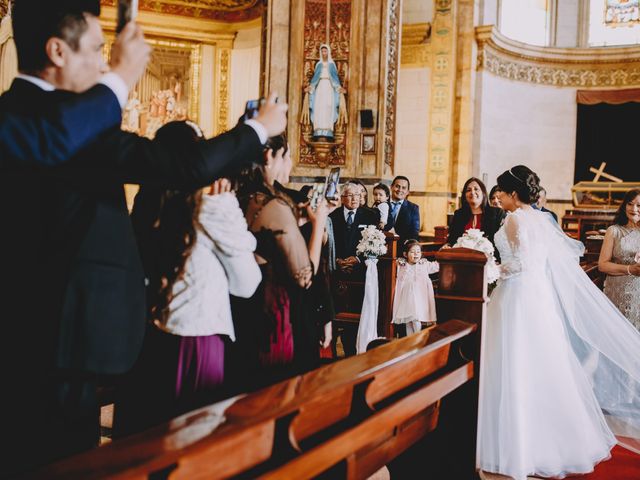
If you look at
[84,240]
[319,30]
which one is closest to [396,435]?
[84,240]

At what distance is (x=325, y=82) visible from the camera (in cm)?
966

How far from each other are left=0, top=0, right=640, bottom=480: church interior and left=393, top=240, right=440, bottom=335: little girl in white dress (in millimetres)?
184

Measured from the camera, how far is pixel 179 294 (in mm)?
1956

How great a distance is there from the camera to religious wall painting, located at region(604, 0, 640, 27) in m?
15.5

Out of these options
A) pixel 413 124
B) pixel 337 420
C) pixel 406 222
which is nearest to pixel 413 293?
pixel 406 222

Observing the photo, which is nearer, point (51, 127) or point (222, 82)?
point (51, 127)

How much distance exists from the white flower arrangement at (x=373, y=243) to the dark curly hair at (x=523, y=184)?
1756mm

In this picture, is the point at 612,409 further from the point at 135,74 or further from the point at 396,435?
the point at 135,74

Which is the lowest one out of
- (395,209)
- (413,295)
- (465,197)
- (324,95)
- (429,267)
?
(413,295)

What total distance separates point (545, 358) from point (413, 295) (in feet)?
7.49

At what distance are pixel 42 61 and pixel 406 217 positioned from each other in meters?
5.83

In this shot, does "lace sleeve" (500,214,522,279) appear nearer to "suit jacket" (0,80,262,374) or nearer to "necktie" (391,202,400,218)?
"suit jacket" (0,80,262,374)

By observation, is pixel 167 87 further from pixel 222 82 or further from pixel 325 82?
pixel 325 82

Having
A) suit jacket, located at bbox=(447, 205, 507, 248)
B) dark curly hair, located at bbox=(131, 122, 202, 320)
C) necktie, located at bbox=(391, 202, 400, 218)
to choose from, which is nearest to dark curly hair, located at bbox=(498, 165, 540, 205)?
suit jacket, located at bbox=(447, 205, 507, 248)
